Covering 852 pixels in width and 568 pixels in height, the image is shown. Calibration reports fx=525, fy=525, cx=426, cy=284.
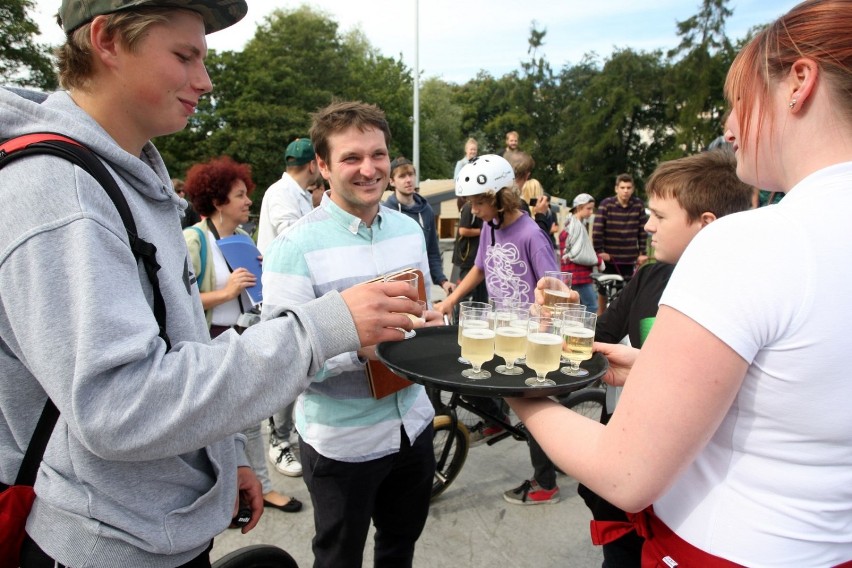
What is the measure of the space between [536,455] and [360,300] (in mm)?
3165

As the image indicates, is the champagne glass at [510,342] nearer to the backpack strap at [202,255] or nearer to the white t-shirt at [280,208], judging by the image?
the backpack strap at [202,255]

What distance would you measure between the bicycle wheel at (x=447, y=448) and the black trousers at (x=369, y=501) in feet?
4.43

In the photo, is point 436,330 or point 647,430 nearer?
point 647,430

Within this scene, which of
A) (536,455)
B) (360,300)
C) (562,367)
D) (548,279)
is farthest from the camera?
(536,455)

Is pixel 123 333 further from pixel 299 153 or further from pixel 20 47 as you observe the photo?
pixel 20 47

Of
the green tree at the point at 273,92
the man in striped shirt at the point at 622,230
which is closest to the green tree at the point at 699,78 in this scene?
the green tree at the point at 273,92

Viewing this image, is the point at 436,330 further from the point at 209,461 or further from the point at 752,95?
the point at 752,95

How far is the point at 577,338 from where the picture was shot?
1.88 metres

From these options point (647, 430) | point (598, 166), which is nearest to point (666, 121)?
point (598, 166)

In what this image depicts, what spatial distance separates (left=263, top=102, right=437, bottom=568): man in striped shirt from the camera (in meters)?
2.43

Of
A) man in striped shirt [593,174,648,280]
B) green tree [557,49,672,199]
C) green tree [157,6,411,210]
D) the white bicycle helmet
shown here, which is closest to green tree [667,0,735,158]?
green tree [557,49,672,199]

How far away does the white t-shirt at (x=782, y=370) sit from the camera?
3.23ft

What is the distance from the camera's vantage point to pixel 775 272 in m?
0.98

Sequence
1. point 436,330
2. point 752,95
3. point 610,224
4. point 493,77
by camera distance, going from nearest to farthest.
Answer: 1. point 752,95
2. point 436,330
3. point 610,224
4. point 493,77
